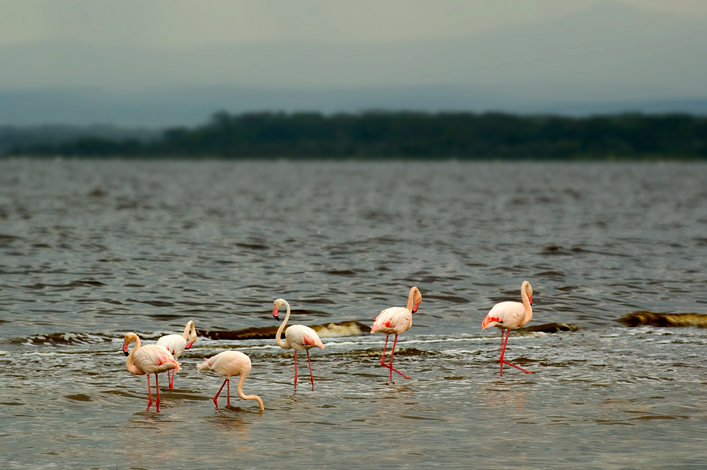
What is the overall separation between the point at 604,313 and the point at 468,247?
15067mm

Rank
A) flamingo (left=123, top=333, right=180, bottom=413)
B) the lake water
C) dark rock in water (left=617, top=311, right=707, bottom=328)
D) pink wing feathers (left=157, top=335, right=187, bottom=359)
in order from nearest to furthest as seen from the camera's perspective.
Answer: the lake water < flamingo (left=123, top=333, right=180, bottom=413) < pink wing feathers (left=157, top=335, right=187, bottom=359) < dark rock in water (left=617, top=311, right=707, bottom=328)

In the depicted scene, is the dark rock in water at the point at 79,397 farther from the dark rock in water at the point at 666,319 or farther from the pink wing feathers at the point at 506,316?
the dark rock in water at the point at 666,319

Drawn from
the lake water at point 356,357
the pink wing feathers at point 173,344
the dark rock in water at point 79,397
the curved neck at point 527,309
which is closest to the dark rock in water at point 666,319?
the lake water at point 356,357

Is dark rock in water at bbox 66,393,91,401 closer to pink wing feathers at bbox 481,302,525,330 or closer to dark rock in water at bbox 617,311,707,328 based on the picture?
pink wing feathers at bbox 481,302,525,330

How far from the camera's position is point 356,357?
1429 cm

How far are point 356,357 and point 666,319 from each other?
784 cm

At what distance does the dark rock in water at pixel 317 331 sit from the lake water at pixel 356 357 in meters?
0.38

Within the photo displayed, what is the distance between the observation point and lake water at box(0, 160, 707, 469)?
29.5ft

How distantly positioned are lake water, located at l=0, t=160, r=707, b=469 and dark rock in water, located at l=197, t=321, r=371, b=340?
14.9 inches

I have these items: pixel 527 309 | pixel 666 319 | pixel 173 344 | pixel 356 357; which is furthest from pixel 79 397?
pixel 666 319

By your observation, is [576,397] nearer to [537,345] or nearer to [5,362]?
[537,345]

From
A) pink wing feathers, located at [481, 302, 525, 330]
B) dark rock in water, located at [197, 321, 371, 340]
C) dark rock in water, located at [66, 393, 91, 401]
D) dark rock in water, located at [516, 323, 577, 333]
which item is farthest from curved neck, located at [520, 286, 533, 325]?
dark rock in water, located at [66, 393, 91, 401]

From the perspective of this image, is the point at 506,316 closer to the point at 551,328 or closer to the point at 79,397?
the point at 551,328

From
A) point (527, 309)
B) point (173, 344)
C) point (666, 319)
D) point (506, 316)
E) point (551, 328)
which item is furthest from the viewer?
point (666, 319)
